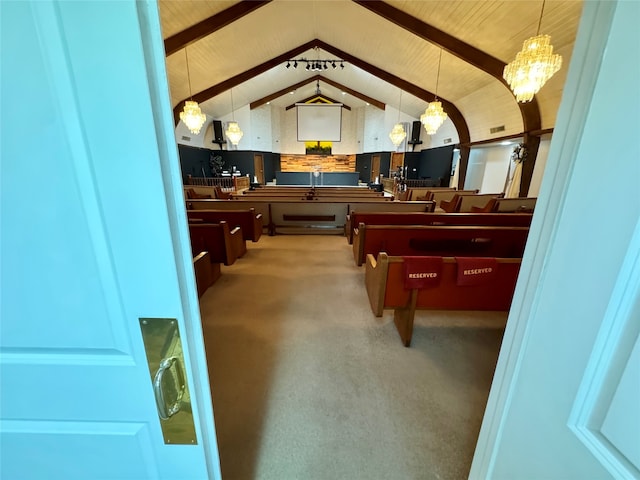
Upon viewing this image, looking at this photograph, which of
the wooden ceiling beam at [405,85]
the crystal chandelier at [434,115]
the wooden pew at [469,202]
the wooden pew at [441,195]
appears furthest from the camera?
the wooden ceiling beam at [405,85]

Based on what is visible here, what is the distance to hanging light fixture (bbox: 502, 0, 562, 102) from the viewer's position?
271 centimetres

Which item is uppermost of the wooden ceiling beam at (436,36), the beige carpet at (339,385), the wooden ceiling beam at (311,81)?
the wooden ceiling beam at (311,81)

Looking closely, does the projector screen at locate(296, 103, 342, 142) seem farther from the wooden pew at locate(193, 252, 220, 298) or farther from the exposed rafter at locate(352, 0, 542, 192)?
the wooden pew at locate(193, 252, 220, 298)

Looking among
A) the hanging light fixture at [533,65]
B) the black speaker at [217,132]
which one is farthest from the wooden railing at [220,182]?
the hanging light fixture at [533,65]

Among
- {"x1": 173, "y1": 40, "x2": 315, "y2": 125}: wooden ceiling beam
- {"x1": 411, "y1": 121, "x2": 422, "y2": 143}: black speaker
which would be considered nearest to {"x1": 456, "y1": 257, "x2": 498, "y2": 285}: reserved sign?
{"x1": 173, "y1": 40, "x2": 315, "y2": 125}: wooden ceiling beam

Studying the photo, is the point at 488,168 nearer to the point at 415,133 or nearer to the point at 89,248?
the point at 415,133

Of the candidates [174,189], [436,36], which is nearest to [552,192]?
[174,189]

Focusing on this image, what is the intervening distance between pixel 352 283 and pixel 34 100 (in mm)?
2686

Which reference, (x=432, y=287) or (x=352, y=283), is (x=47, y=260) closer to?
(x=432, y=287)

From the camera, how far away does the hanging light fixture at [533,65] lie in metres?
2.71

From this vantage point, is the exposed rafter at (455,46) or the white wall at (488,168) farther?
the white wall at (488,168)

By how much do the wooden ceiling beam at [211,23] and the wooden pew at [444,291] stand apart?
4.91m

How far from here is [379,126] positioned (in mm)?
11805

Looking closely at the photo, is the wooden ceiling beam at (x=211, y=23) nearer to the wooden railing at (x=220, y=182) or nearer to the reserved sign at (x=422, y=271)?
the wooden railing at (x=220, y=182)
